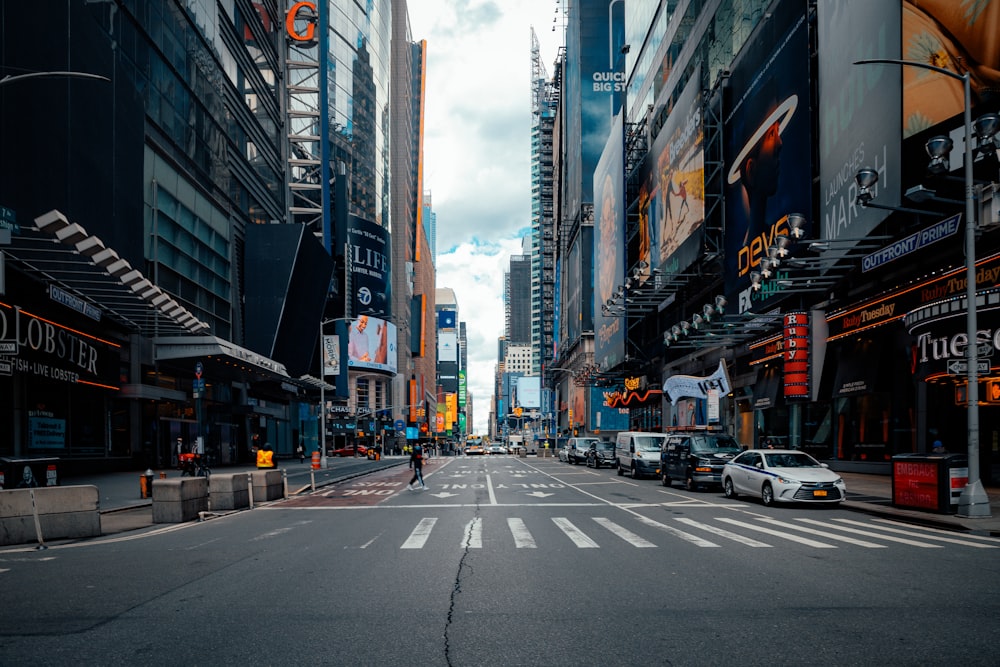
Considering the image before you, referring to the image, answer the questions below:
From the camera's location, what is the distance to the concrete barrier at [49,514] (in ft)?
44.7

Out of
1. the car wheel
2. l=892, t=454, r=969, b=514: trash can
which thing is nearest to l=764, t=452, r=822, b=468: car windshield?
the car wheel

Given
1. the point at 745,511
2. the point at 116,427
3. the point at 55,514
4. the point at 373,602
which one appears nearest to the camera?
the point at 373,602

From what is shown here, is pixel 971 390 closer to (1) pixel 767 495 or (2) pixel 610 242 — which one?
(1) pixel 767 495

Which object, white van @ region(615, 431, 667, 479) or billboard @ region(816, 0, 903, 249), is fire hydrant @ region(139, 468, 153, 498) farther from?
billboard @ region(816, 0, 903, 249)

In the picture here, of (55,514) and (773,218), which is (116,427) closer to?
(55,514)

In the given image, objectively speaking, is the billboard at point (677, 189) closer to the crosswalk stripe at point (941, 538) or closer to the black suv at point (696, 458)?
the black suv at point (696, 458)

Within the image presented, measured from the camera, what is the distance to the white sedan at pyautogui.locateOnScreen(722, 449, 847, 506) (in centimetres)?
1891

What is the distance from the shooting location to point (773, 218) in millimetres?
34250

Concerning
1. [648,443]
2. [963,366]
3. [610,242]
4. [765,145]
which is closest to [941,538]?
[963,366]

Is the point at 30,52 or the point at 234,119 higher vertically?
the point at 234,119

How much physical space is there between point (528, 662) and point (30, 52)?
27455 mm

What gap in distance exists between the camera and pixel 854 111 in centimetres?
2714

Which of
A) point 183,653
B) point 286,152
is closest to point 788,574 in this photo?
point 183,653

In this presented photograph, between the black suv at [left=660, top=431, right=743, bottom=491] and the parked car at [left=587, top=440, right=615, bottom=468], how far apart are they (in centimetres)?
1967
